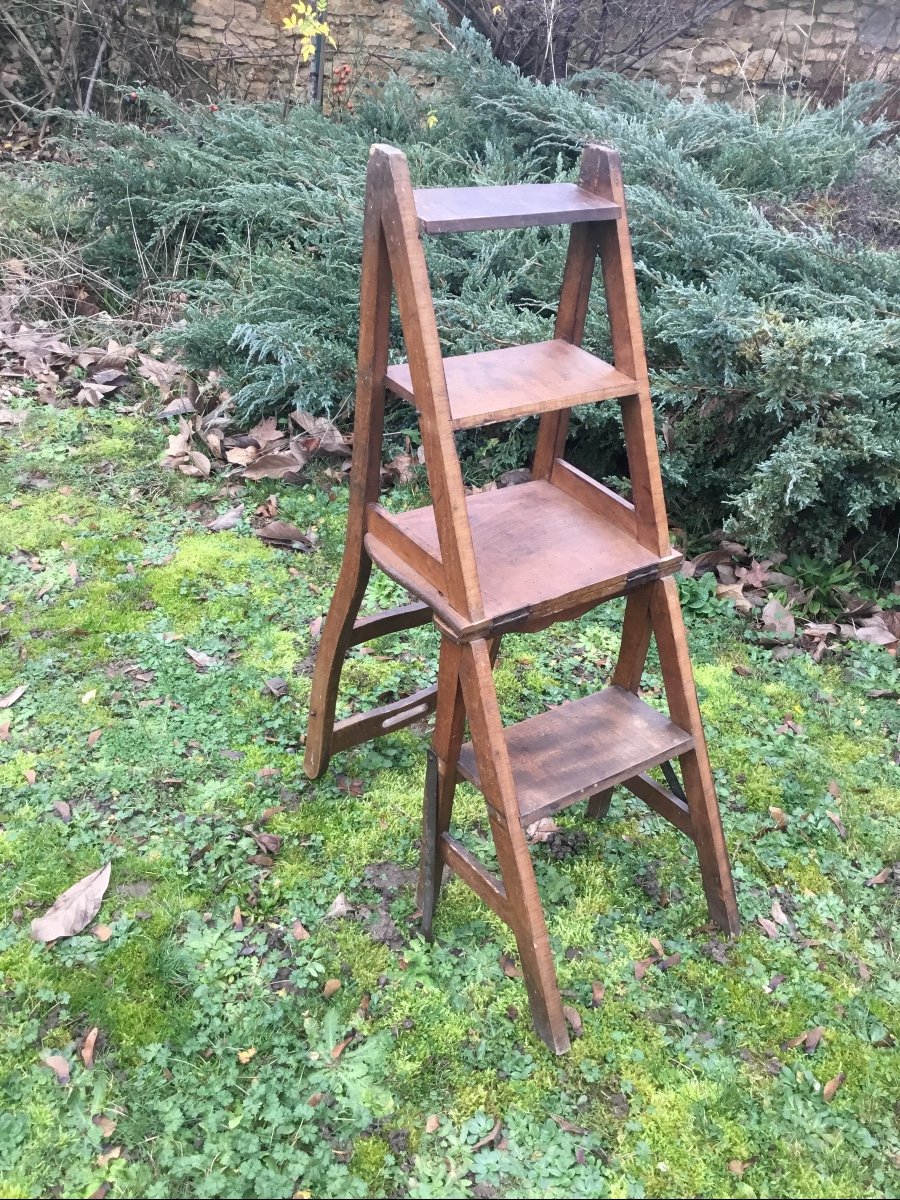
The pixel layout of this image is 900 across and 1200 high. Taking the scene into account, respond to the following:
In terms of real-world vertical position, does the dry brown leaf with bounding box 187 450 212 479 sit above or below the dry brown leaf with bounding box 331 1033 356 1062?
above

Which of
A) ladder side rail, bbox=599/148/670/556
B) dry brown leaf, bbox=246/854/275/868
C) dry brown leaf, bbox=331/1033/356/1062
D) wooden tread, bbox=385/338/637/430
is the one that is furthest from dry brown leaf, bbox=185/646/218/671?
ladder side rail, bbox=599/148/670/556

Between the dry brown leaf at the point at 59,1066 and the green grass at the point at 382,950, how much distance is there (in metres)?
0.01

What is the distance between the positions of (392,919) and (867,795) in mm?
1585

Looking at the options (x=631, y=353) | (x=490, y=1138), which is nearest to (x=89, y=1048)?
(x=490, y=1138)

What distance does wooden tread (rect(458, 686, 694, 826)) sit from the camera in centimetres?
192

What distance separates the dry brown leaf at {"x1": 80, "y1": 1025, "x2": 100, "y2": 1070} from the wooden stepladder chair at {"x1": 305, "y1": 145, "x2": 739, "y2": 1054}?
2.69ft

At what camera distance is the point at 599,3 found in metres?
6.24

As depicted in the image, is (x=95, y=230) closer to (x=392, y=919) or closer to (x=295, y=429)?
(x=295, y=429)

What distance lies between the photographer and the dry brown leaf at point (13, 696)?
2784 mm

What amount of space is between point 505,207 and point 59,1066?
2.07 metres

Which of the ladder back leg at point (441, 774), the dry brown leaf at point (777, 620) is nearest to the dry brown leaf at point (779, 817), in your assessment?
the dry brown leaf at point (777, 620)

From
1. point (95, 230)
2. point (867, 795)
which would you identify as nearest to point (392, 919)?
point (867, 795)

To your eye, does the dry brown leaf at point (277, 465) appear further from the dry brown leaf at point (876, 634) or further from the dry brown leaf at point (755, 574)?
the dry brown leaf at point (876, 634)

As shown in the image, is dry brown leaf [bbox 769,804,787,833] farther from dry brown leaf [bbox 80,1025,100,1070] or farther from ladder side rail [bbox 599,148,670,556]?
dry brown leaf [bbox 80,1025,100,1070]
